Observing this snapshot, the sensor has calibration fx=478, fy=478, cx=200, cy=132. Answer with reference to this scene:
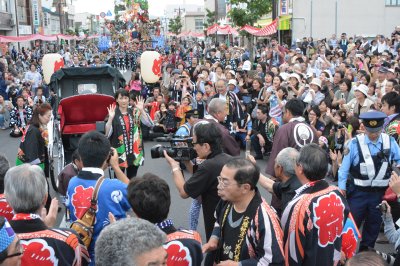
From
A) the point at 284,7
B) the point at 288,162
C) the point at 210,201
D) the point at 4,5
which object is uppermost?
the point at 4,5

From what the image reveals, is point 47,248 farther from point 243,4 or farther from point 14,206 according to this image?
point 243,4

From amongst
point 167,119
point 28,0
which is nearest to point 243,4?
point 167,119

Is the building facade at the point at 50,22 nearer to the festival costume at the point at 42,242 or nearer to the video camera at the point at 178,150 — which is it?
the video camera at the point at 178,150

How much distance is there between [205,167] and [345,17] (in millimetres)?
27433

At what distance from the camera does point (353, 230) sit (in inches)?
138

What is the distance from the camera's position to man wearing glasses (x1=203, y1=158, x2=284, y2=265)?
2.86m

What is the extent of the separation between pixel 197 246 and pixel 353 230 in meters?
1.38

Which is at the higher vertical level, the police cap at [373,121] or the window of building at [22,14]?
the window of building at [22,14]

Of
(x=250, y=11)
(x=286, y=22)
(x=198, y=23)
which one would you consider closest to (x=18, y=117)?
(x=250, y=11)

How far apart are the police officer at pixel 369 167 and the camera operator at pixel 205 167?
5.16 ft

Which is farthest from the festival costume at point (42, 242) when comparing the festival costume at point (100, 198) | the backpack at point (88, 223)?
the festival costume at point (100, 198)

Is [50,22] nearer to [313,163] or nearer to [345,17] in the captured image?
[345,17]

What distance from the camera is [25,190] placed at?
282 cm

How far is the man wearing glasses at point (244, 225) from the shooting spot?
9.38ft
